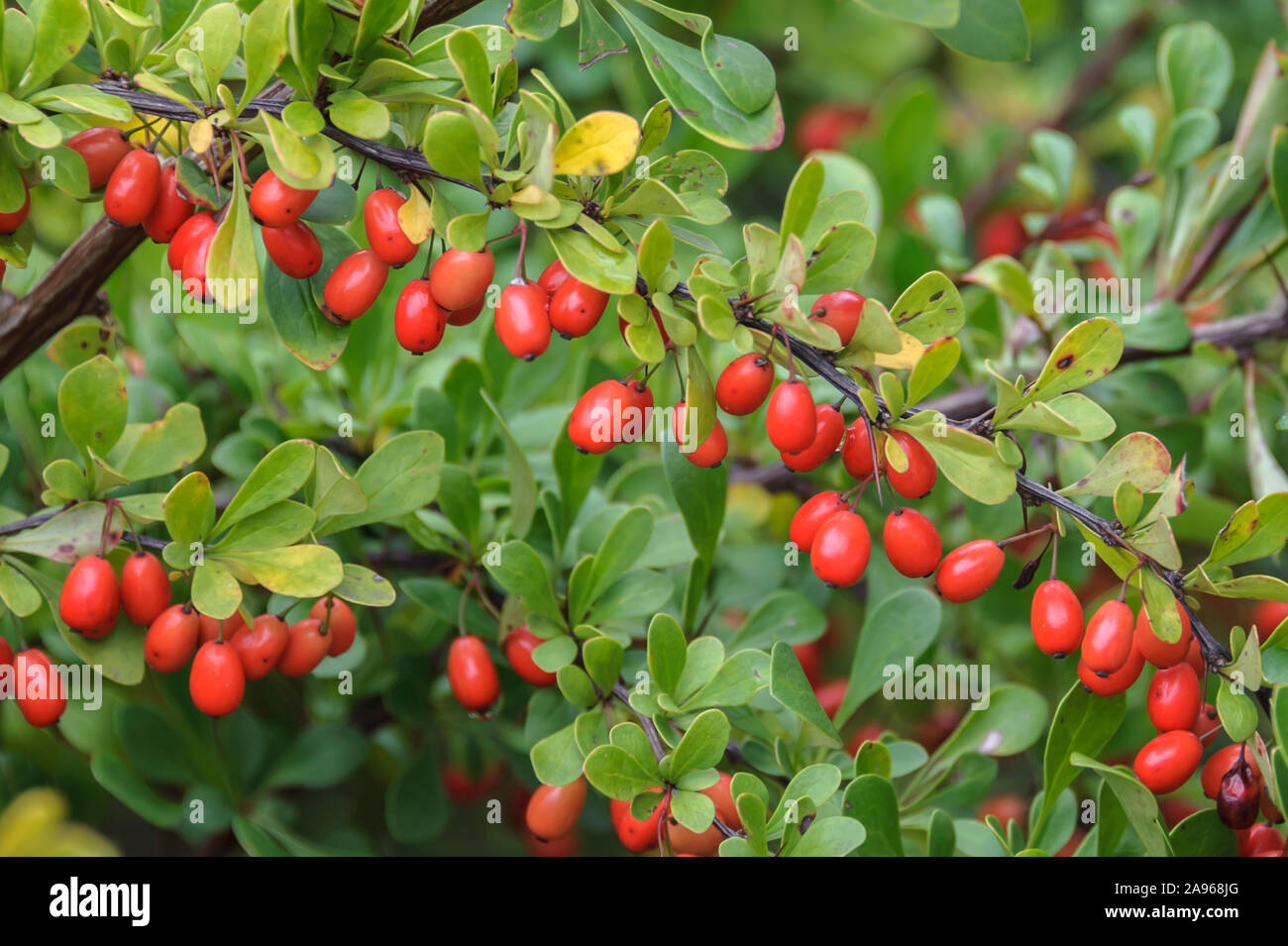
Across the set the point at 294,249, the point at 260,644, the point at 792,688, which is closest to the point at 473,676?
the point at 260,644

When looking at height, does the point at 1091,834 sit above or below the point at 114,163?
below

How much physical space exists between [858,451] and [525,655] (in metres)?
0.35

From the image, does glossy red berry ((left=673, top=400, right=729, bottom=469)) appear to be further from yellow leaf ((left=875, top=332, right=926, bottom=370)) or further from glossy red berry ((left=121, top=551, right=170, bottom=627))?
glossy red berry ((left=121, top=551, right=170, bottom=627))

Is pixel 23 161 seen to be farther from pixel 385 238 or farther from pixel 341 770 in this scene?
pixel 341 770

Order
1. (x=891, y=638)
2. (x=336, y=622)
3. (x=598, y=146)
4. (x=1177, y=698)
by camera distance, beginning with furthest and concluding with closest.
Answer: (x=891, y=638) < (x=336, y=622) < (x=1177, y=698) < (x=598, y=146)

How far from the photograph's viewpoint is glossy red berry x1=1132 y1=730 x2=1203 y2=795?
2.45 feet

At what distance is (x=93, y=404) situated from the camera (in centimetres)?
80

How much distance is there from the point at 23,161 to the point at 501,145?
0.34m

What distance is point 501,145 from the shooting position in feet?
2.30

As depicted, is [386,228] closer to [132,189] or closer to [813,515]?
[132,189]

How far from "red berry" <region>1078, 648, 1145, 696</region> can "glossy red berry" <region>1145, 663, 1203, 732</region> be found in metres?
0.02

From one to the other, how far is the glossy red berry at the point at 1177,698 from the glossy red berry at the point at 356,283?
0.63 metres

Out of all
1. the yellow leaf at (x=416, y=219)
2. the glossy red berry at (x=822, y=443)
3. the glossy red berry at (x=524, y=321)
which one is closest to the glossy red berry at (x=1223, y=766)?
the glossy red berry at (x=822, y=443)
